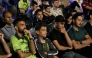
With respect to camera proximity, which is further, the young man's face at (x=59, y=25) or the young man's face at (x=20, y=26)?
the young man's face at (x=59, y=25)

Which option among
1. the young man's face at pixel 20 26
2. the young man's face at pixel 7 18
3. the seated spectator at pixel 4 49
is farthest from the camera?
the young man's face at pixel 7 18

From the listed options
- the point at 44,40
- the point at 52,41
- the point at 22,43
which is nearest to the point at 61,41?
the point at 52,41

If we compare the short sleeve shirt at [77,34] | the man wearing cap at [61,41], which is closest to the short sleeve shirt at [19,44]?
the man wearing cap at [61,41]

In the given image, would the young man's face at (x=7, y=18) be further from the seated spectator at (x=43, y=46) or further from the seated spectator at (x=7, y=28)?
the seated spectator at (x=43, y=46)

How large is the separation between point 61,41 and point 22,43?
A: 81cm

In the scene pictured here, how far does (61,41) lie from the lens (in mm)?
4195

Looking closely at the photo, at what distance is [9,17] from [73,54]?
4.77ft

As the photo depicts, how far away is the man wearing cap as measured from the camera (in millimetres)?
4113

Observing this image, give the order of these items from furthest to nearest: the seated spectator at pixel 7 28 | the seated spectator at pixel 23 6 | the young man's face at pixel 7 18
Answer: the seated spectator at pixel 23 6 < the young man's face at pixel 7 18 < the seated spectator at pixel 7 28

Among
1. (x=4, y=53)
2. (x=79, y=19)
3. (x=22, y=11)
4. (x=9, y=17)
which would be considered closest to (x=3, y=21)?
(x=9, y=17)

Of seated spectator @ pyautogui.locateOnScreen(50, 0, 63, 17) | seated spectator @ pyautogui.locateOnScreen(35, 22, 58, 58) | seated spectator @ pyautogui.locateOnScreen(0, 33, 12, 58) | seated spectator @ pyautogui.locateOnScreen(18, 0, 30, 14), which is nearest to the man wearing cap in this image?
seated spectator @ pyautogui.locateOnScreen(35, 22, 58, 58)

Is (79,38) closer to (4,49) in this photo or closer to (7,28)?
(7,28)

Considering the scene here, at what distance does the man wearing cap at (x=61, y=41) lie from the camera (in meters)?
4.11

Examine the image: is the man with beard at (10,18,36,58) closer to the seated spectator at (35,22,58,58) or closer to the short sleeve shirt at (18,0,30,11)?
the seated spectator at (35,22,58,58)
